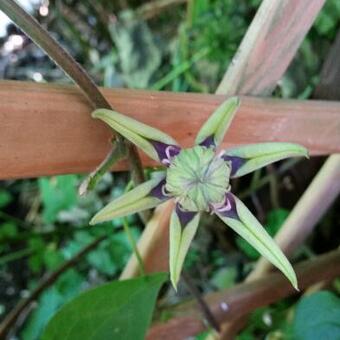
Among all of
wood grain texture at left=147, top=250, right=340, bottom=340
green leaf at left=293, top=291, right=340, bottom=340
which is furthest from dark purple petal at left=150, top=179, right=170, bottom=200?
wood grain texture at left=147, top=250, right=340, bottom=340

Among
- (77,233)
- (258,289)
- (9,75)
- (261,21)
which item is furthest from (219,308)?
(9,75)

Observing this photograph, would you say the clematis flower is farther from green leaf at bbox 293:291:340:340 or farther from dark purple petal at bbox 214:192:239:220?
green leaf at bbox 293:291:340:340

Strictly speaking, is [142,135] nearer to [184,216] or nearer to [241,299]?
[184,216]

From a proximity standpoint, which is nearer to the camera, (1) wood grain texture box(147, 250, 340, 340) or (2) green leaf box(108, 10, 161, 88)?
(1) wood grain texture box(147, 250, 340, 340)

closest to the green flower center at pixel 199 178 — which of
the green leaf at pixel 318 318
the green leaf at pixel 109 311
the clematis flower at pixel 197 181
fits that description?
the clematis flower at pixel 197 181

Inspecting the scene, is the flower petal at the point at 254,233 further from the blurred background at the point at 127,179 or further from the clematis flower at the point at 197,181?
the blurred background at the point at 127,179

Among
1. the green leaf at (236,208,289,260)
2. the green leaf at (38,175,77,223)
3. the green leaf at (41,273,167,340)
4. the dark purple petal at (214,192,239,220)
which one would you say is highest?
the dark purple petal at (214,192,239,220)

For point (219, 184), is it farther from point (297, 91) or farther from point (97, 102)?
point (297, 91)
